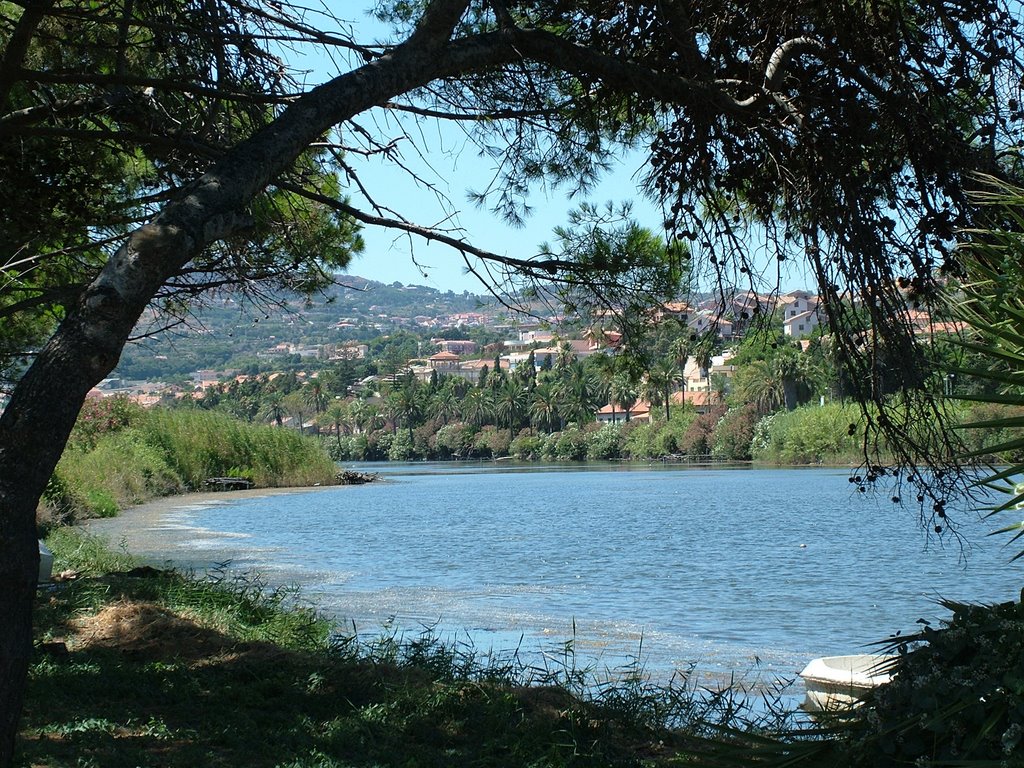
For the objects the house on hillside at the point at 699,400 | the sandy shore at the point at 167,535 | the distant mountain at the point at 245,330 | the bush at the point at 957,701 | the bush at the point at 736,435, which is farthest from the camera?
the house on hillside at the point at 699,400

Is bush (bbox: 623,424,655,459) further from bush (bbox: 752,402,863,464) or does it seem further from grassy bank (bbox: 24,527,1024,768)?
grassy bank (bbox: 24,527,1024,768)

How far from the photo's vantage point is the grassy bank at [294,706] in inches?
166

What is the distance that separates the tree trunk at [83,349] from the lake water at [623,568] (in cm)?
298

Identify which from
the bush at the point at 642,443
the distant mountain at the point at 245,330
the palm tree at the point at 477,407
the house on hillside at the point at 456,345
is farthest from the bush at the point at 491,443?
the house on hillside at the point at 456,345

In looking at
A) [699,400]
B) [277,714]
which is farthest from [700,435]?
[277,714]

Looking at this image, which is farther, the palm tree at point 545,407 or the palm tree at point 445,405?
the palm tree at point 445,405

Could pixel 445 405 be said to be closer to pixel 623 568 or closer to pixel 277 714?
pixel 623 568

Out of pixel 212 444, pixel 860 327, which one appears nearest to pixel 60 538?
pixel 860 327

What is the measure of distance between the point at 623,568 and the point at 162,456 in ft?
74.4

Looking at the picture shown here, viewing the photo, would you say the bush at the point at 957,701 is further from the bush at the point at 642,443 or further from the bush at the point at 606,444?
the bush at the point at 606,444

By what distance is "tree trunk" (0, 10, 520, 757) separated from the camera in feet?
10.4

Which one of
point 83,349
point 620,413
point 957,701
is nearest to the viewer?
point 957,701

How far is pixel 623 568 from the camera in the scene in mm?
16141

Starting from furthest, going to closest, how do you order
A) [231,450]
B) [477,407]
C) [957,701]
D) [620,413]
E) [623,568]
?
[477,407], [620,413], [231,450], [623,568], [957,701]
